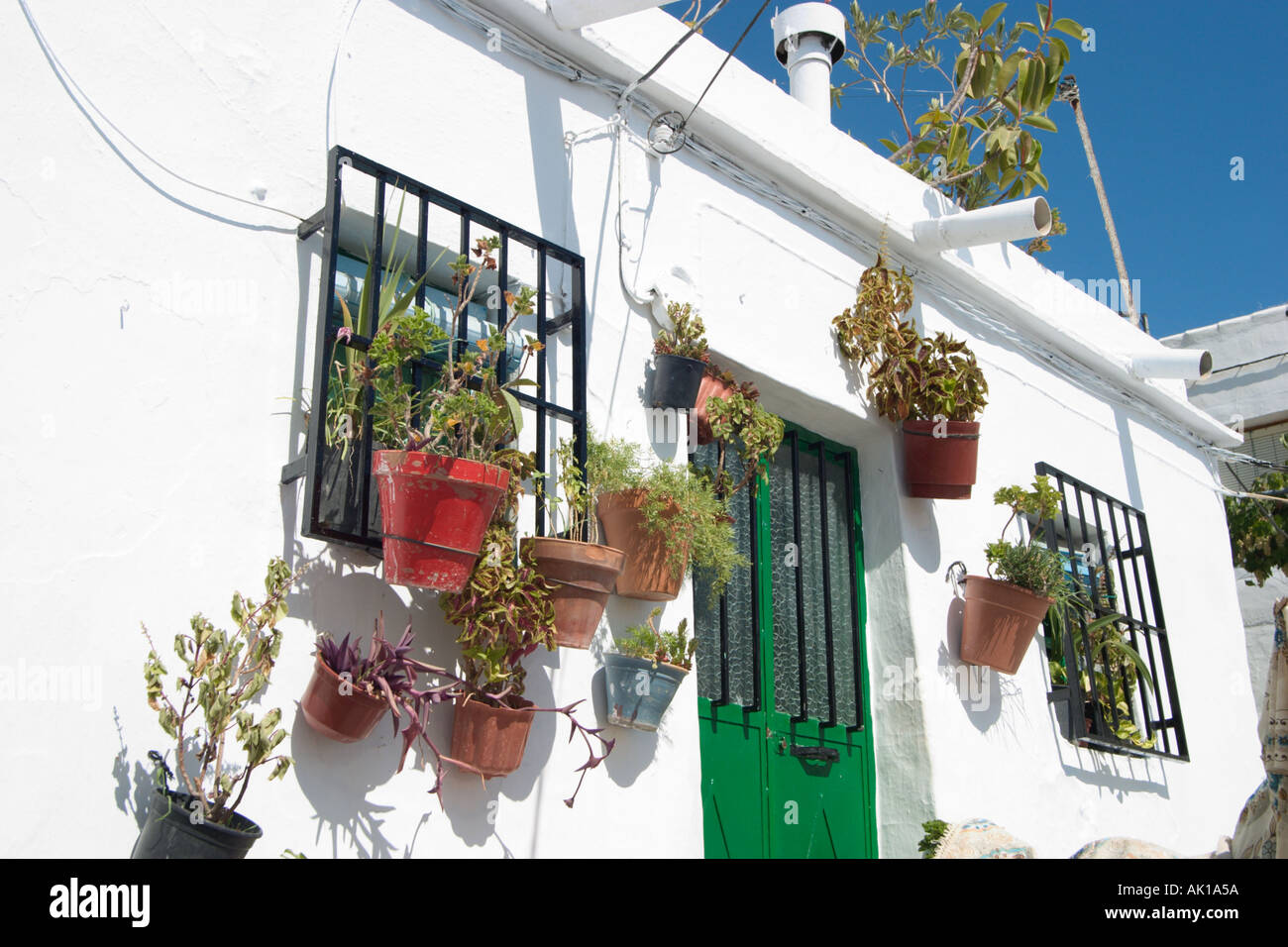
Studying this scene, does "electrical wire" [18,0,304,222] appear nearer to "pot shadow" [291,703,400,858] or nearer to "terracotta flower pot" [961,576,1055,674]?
"pot shadow" [291,703,400,858]

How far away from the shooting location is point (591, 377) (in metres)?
4.10

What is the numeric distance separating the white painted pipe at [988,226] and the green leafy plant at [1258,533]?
129 inches

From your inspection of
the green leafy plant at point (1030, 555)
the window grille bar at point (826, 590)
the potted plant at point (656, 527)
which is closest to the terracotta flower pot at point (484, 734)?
the potted plant at point (656, 527)

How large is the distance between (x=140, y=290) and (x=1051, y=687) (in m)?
4.27

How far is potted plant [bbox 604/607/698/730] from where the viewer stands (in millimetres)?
3738

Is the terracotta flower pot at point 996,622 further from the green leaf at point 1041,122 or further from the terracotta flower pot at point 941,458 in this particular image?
the green leaf at point 1041,122

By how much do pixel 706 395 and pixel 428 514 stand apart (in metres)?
1.54

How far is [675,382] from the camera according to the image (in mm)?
4203

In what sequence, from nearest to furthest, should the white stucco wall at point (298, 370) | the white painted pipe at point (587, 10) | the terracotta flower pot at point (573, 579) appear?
1. the white stucco wall at point (298, 370)
2. the terracotta flower pot at point (573, 579)
3. the white painted pipe at point (587, 10)

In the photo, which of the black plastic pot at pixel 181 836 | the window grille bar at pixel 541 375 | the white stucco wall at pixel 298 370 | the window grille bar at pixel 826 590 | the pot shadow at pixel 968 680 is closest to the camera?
the black plastic pot at pixel 181 836

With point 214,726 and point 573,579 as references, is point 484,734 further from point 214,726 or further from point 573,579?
point 214,726

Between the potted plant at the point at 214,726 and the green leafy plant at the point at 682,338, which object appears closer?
the potted plant at the point at 214,726

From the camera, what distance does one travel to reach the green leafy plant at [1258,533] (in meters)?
7.70
